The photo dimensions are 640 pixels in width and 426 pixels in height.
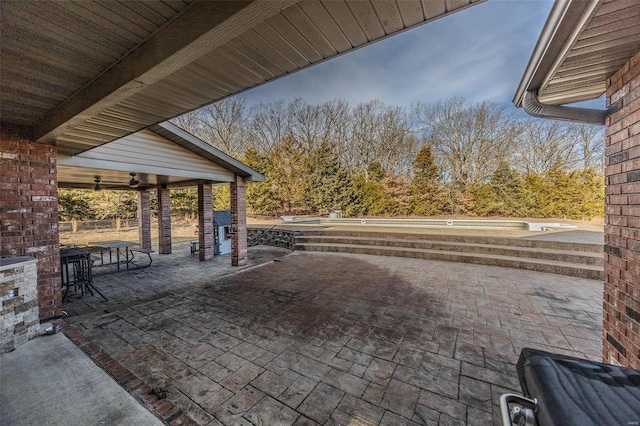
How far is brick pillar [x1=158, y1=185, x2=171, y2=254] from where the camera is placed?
27.8ft

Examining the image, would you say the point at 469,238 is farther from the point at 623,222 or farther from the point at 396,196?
the point at 396,196

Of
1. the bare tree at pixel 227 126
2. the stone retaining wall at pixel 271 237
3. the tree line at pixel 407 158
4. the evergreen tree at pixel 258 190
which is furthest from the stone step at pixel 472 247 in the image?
the bare tree at pixel 227 126

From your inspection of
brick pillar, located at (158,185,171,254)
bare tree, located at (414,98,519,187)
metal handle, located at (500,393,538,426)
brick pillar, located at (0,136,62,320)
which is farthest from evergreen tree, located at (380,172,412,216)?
metal handle, located at (500,393,538,426)

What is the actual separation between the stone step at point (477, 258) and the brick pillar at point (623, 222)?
4.74 m

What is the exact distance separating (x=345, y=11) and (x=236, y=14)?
26.3 inches

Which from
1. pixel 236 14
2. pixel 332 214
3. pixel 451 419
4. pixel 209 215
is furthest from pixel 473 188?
pixel 236 14

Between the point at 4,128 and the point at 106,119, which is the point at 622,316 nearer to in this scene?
the point at 106,119

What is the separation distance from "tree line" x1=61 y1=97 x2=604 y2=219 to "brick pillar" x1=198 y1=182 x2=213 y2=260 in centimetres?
1052

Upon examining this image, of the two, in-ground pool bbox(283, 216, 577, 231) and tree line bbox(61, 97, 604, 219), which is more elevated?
tree line bbox(61, 97, 604, 219)

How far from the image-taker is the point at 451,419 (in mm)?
1912

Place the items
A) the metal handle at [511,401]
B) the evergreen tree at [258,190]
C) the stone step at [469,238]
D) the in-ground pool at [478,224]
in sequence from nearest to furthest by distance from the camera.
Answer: the metal handle at [511,401], the stone step at [469,238], the in-ground pool at [478,224], the evergreen tree at [258,190]

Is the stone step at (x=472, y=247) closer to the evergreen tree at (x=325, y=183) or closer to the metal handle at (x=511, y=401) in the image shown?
the metal handle at (x=511, y=401)

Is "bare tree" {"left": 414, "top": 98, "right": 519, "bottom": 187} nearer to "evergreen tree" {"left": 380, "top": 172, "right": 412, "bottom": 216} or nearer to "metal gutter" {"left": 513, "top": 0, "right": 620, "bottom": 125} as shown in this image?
"evergreen tree" {"left": 380, "top": 172, "right": 412, "bottom": 216}

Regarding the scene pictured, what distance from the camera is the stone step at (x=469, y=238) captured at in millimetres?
6250
